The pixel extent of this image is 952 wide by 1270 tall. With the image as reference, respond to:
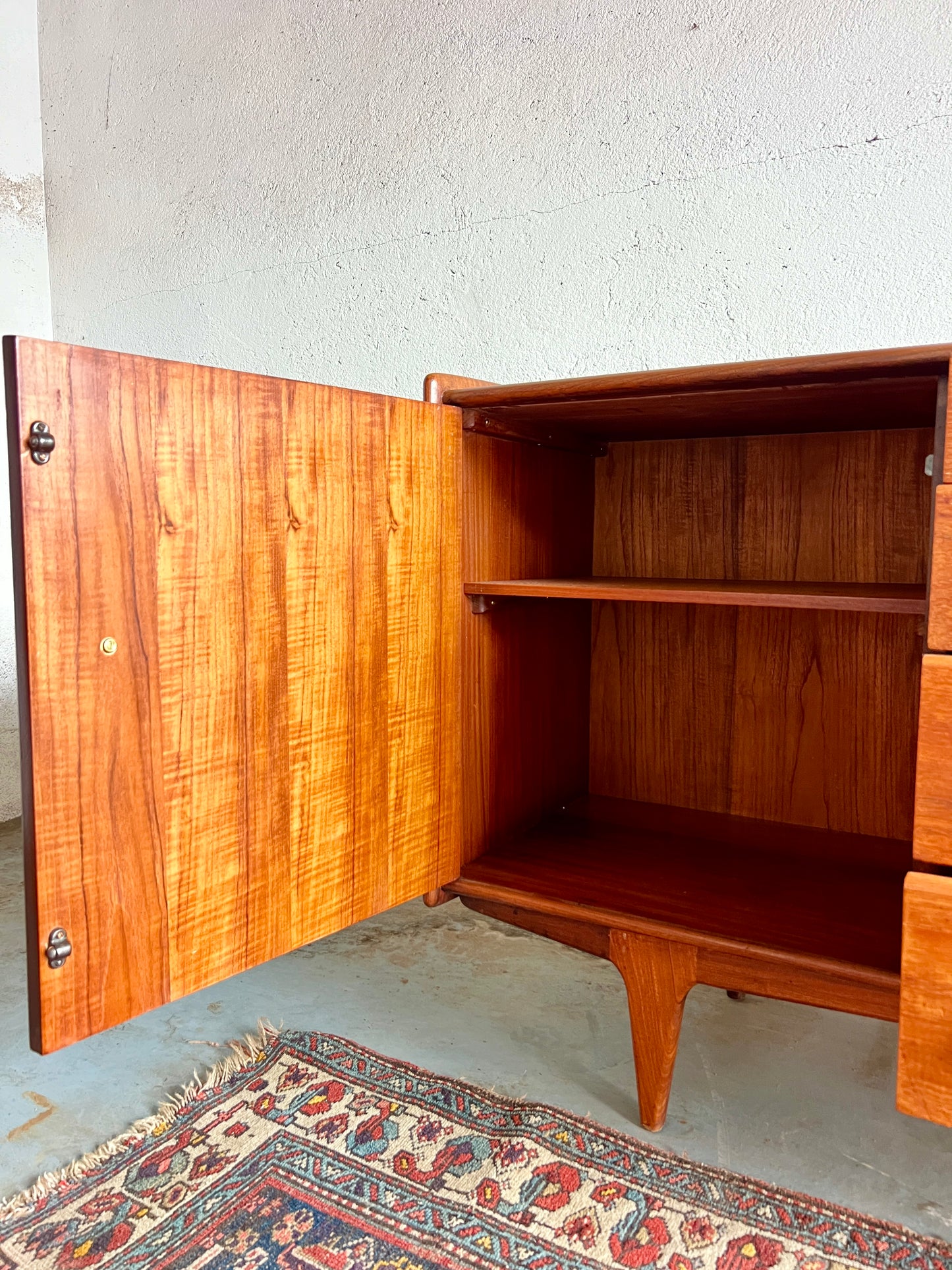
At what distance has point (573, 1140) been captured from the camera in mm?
1106

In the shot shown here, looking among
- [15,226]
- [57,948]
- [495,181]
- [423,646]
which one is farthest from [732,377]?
[15,226]

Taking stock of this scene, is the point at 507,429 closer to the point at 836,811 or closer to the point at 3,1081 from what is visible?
the point at 836,811

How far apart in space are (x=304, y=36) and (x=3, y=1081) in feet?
6.75

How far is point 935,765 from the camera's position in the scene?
89cm

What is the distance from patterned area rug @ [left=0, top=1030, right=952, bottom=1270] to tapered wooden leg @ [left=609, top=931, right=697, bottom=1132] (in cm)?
6

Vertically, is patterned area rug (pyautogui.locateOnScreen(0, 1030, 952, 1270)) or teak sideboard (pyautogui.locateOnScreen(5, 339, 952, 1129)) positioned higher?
teak sideboard (pyautogui.locateOnScreen(5, 339, 952, 1129))

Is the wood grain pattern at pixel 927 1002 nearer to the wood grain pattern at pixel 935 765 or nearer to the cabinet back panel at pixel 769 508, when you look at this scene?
the wood grain pattern at pixel 935 765

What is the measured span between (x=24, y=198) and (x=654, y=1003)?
256cm

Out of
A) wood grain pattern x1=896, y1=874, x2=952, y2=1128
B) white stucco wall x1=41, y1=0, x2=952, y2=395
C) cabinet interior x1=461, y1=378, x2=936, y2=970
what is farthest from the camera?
white stucco wall x1=41, y1=0, x2=952, y2=395

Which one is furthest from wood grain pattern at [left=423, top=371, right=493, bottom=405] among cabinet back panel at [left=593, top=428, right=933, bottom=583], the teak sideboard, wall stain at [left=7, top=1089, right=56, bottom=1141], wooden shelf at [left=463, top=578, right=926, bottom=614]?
wall stain at [left=7, top=1089, right=56, bottom=1141]

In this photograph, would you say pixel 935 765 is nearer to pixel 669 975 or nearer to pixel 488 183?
pixel 669 975

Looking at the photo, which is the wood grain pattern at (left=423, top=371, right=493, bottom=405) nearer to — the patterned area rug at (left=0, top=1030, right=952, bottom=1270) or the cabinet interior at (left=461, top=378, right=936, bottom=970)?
the cabinet interior at (left=461, top=378, right=936, bottom=970)

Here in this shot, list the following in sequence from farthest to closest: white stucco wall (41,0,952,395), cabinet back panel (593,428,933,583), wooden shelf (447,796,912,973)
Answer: white stucco wall (41,0,952,395) → cabinet back panel (593,428,933,583) → wooden shelf (447,796,912,973)

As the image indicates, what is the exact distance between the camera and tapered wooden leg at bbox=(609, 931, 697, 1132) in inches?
43.5
